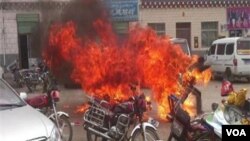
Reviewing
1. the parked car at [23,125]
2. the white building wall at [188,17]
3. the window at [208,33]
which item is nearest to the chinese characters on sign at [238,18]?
the white building wall at [188,17]

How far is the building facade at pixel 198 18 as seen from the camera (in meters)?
28.2

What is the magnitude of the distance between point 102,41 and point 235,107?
5344 mm

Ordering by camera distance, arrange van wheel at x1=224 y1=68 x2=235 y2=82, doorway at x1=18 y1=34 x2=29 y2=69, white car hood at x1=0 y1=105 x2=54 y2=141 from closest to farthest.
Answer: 1. white car hood at x1=0 y1=105 x2=54 y2=141
2. van wheel at x1=224 y1=68 x2=235 y2=82
3. doorway at x1=18 y1=34 x2=29 y2=69

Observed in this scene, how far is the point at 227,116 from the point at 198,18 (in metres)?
23.0

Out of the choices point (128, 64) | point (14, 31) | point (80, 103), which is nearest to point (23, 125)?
point (128, 64)

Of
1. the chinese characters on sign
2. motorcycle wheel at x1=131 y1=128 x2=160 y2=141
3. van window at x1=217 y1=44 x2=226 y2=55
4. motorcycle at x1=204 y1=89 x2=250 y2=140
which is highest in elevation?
the chinese characters on sign

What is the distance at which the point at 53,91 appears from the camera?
8.29 metres

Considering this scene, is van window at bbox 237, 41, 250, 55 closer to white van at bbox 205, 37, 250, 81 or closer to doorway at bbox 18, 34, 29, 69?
white van at bbox 205, 37, 250, 81

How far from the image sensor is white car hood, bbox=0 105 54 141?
5.11 metres

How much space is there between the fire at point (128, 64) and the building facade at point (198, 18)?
17161mm

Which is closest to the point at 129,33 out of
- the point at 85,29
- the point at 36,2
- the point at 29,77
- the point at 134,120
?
the point at 85,29

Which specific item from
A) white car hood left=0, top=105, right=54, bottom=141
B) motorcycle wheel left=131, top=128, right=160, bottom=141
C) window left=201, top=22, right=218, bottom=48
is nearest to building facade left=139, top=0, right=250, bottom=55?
window left=201, top=22, right=218, bottom=48

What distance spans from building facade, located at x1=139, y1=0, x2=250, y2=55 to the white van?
6.39 meters

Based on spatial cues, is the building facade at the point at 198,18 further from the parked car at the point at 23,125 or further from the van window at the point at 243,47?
the parked car at the point at 23,125
